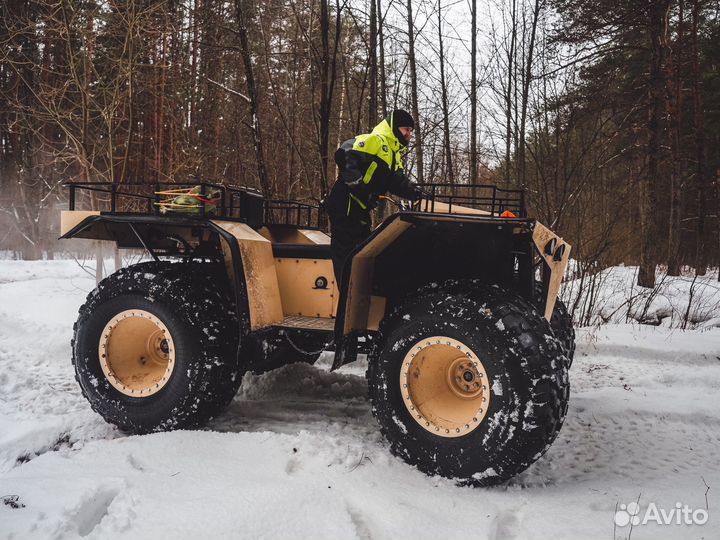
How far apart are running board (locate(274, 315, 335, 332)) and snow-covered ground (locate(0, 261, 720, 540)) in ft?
2.30

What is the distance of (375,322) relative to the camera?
3.74 metres

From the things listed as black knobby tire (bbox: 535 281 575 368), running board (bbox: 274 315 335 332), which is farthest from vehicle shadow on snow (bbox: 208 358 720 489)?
running board (bbox: 274 315 335 332)

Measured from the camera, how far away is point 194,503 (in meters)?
2.51

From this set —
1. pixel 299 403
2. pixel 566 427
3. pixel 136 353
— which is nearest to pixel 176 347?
pixel 136 353

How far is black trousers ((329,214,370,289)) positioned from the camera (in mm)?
3635

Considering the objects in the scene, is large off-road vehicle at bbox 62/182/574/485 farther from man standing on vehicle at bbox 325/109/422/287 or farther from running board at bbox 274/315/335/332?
man standing on vehicle at bbox 325/109/422/287

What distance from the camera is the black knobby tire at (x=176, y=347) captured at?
351 cm

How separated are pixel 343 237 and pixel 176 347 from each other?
4.59 ft

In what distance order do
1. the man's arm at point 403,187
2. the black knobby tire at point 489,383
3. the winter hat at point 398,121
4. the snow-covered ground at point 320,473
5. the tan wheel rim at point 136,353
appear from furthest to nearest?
the winter hat at point 398,121 → the tan wheel rim at point 136,353 → the man's arm at point 403,187 → the black knobby tire at point 489,383 → the snow-covered ground at point 320,473

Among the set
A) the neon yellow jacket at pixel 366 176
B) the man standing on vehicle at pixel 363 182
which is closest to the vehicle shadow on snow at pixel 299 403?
the man standing on vehicle at pixel 363 182

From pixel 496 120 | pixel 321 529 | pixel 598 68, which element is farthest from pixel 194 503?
pixel 598 68

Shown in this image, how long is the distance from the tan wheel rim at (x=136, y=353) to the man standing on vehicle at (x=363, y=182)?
1419mm

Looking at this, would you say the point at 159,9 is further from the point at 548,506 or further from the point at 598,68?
the point at 598,68

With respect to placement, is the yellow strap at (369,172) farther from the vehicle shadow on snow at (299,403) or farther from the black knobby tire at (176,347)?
the vehicle shadow on snow at (299,403)
